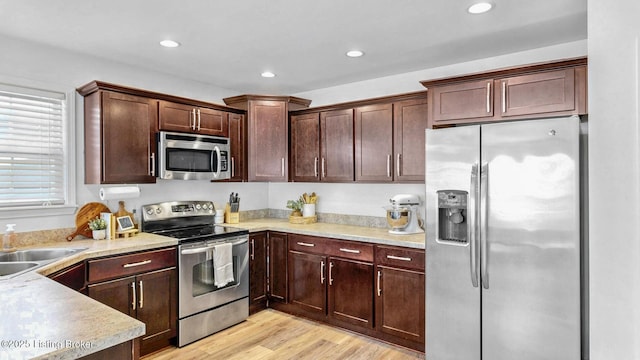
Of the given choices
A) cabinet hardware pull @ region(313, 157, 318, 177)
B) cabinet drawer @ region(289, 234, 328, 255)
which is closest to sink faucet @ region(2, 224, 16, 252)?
cabinet drawer @ region(289, 234, 328, 255)

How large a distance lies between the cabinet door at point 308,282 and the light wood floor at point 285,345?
7.1 inches

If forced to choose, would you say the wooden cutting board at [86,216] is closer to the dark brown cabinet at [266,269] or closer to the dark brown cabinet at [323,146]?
the dark brown cabinet at [266,269]

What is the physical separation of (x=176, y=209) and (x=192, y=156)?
2.04ft

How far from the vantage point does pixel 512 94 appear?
2686mm

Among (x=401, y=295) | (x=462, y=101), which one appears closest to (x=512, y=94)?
(x=462, y=101)

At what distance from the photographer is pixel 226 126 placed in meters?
4.00

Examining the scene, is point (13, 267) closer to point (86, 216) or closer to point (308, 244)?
point (86, 216)

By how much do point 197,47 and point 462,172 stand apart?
7.35 feet

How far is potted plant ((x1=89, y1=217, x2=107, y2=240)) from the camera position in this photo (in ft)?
10.3

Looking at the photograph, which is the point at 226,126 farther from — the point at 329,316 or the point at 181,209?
the point at 329,316

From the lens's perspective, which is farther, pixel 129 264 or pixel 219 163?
pixel 219 163

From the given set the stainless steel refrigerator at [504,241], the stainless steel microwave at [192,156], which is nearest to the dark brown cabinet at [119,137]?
the stainless steel microwave at [192,156]

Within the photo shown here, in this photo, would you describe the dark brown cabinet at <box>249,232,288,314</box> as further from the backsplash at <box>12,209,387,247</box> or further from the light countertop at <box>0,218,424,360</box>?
the light countertop at <box>0,218,424,360</box>

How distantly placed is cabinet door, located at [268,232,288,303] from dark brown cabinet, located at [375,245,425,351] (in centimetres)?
107
